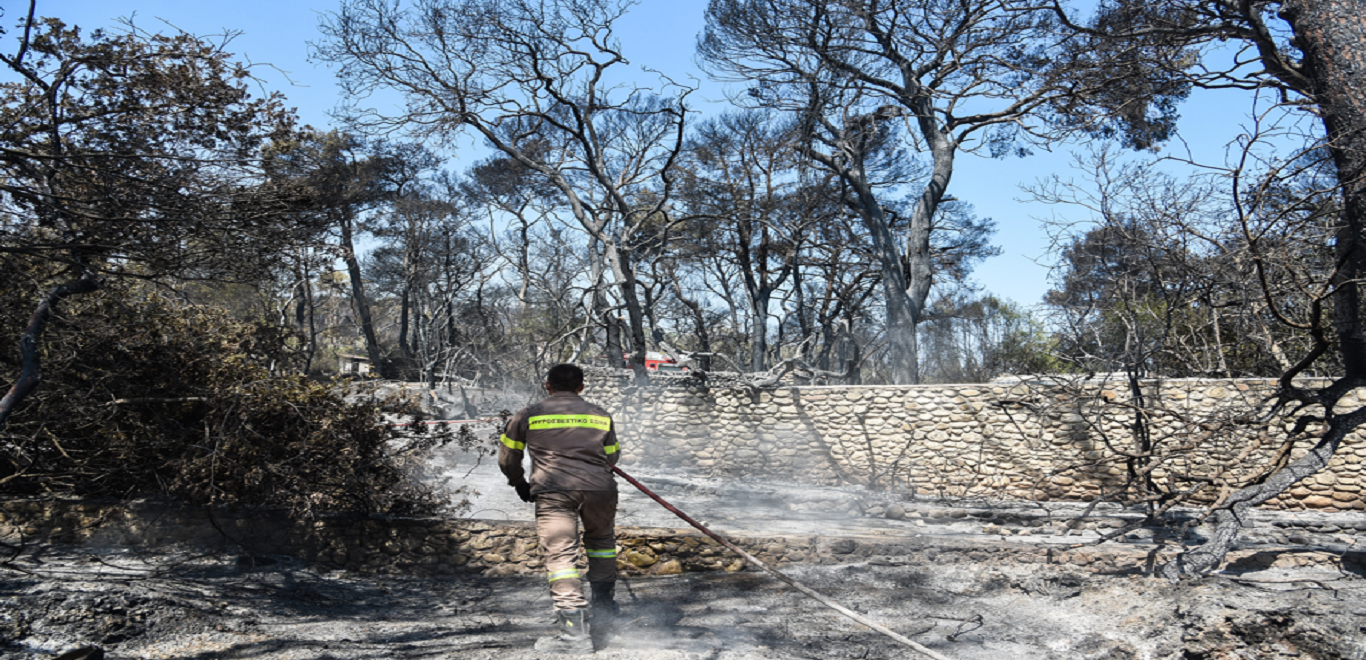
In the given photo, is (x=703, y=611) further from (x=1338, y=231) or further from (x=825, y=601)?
(x=1338, y=231)

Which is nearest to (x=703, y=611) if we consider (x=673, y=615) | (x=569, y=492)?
(x=673, y=615)

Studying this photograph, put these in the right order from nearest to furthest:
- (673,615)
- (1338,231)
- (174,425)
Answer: (673,615) → (1338,231) → (174,425)

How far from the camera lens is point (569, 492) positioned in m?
4.08

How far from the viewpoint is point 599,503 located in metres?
4.16

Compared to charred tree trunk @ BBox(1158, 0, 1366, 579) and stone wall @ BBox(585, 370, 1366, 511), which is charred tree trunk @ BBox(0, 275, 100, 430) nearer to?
charred tree trunk @ BBox(1158, 0, 1366, 579)

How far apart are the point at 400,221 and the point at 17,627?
72.9 ft

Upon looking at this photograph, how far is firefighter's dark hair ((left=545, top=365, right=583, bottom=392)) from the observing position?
4430 millimetres

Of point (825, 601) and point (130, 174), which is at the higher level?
point (130, 174)

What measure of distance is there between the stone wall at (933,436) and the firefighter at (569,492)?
7002 millimetres

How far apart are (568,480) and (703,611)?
1.63 metres

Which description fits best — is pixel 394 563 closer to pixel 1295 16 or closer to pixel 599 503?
pixel 599 503

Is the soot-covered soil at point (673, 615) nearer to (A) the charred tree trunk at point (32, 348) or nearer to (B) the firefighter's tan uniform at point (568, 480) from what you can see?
(B) the firefighter's tan uniform at point (568, 480)

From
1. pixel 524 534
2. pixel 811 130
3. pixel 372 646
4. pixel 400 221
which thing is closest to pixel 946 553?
pixel 524 534

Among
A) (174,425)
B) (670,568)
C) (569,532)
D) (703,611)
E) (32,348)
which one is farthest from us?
(670,568)
